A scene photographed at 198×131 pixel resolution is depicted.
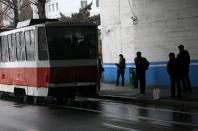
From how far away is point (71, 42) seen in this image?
19.7 metres

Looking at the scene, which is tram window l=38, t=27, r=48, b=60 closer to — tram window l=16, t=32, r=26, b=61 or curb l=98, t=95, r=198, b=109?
tram window l=16, t=32, r=26, b=61

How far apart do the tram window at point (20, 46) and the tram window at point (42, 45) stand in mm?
1681

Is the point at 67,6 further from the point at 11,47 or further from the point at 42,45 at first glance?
the point at 42,45

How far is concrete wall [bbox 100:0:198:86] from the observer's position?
82.7ft

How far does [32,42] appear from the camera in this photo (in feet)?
66.2

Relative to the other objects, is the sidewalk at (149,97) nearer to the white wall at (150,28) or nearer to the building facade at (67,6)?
the white wall at (150,28)

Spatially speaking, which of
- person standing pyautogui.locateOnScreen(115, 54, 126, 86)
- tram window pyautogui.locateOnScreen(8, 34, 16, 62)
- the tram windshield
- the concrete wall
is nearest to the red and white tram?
the tram windshield

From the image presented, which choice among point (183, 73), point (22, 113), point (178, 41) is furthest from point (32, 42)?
point (178, 41)

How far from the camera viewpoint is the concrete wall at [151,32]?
25219 mm

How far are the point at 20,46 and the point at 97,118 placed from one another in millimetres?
7597

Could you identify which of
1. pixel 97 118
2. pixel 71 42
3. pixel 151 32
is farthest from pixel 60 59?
pixel 151 32

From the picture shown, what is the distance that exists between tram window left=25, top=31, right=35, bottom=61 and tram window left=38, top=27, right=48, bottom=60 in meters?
0.51

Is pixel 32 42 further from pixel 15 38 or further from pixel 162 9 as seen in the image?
pixel 162 9

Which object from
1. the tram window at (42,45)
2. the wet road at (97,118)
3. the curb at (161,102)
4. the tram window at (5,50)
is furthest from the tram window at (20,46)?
the curb at (161,102)
